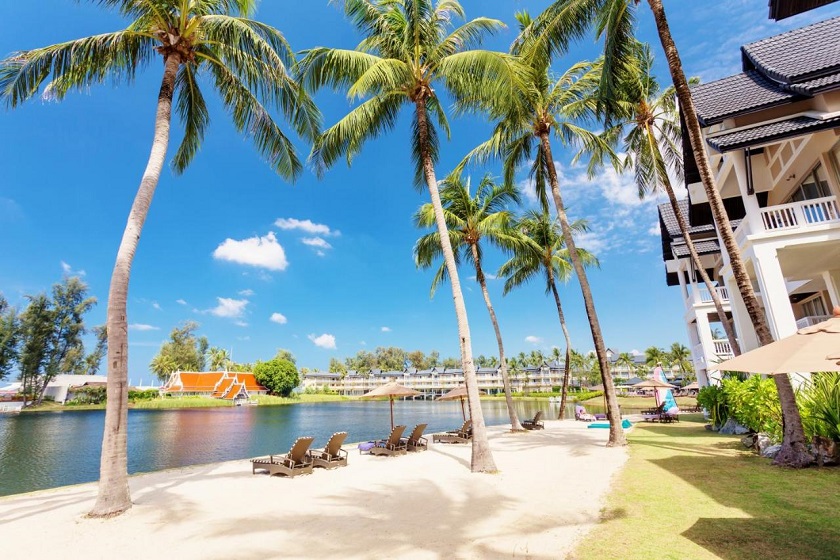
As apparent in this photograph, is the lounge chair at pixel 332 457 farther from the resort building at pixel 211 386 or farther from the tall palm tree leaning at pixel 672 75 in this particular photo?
the resort building at pixel 211 386

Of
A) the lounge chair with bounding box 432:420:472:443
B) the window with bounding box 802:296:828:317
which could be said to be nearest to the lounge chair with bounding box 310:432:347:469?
the lounge chair with bounding box 432:420:472:443

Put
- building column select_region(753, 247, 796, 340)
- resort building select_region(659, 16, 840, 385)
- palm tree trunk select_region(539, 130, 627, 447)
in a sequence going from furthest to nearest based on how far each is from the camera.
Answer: palm tree trunk select_region(539, 130, 627, 447) → resort building select_region(659, 16, 840, 385) → building column select_region(753, 247, 796, 340)

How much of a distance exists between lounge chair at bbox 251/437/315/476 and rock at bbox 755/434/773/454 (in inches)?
407

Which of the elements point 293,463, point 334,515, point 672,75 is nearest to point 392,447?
point 293,463

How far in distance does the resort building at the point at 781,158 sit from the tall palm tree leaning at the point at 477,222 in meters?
7.40

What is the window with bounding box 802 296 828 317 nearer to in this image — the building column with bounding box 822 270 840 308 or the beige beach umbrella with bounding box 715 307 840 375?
the building column with bounding box 822 270 840 308

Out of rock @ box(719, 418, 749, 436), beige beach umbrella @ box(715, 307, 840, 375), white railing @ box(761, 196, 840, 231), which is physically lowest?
rock @ box(719, 418, 749, 436)

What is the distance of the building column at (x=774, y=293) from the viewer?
32.5 ft

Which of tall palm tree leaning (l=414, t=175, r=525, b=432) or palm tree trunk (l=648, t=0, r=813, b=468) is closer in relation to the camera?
palm tree trunk (l=648, t=0, r=813, b=468)

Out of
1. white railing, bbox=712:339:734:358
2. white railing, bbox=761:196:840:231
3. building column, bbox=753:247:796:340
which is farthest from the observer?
white railing, bbox=712:339:734:358

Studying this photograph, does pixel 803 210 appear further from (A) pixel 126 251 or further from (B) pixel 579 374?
(B) pixel 579 374

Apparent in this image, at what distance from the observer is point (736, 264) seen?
8.16 meters

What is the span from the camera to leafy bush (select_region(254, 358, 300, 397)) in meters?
78.4

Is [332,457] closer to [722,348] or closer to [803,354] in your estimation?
[803,354]
